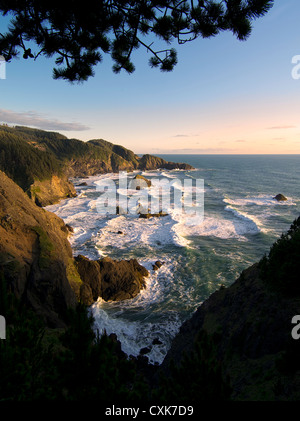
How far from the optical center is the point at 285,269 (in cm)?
895

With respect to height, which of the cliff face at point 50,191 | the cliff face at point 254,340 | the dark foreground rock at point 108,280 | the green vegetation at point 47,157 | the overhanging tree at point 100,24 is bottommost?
the dark foreground rock at point 108,280

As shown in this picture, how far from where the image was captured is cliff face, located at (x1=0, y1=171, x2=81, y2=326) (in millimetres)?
14648

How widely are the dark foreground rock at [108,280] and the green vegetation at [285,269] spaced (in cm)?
1363

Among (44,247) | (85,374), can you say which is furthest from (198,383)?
(44,247)

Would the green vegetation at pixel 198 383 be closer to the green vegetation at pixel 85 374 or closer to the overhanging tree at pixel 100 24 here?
the green vegetation at pixel 85 374

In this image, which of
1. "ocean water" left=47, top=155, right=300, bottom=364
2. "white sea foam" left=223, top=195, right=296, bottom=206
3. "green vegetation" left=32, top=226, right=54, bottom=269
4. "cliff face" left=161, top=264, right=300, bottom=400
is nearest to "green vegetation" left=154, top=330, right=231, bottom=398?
"cliff face" left=161, top=264, right=300, bottom=400

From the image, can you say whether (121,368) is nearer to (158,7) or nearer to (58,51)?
(58,51)

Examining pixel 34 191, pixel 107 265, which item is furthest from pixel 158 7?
pixel 34 191

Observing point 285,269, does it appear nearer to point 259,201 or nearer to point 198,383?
point 198,383

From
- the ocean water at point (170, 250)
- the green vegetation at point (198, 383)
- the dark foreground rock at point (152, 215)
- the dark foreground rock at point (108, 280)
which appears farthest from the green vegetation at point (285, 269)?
the dark foreground rock at point (152, 215)

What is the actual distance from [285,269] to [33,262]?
1565 cm

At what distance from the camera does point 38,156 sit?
73.2 m

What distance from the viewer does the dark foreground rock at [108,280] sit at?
20.9m
